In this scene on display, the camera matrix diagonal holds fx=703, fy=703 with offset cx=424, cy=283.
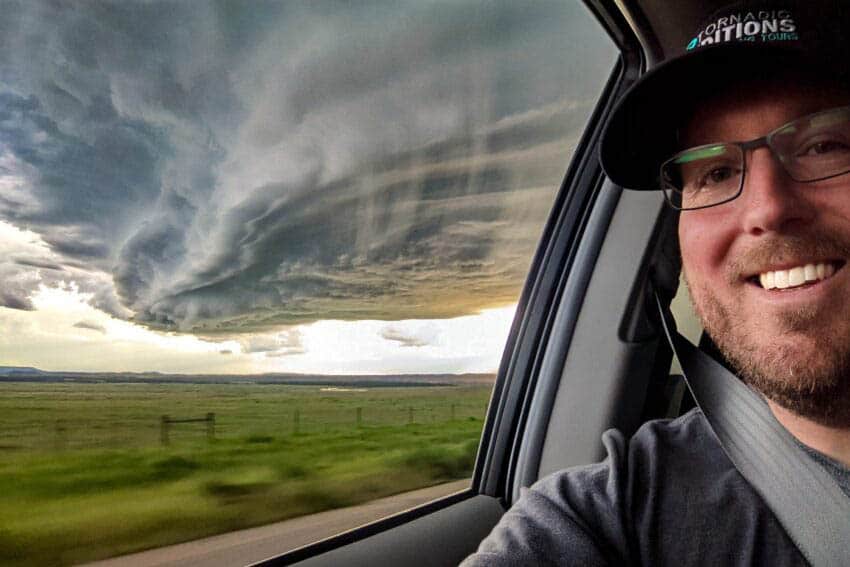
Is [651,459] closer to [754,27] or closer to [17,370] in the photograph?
[754,27]

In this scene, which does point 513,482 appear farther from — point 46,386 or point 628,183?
point 46,386

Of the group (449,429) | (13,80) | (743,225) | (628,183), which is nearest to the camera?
(13,80)

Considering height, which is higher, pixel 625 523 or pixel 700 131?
pixel 700 131

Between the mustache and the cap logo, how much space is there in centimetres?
37

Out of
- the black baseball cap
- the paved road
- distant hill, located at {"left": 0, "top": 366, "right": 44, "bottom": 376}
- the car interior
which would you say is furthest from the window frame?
distant hill, located at {"left": 0, "top": 366, "right": 44, "bottom": 376}

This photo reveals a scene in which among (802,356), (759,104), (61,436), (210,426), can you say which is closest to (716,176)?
(759,104)

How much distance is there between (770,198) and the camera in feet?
4.42

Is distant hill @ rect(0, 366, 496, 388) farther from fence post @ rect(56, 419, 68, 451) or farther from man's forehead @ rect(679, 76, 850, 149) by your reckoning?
man's forehead @ rect(679, 76, 850, 149)

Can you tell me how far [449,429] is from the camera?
226cm

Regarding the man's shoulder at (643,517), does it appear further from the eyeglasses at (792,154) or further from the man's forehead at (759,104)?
the man's forehead at (759,104)

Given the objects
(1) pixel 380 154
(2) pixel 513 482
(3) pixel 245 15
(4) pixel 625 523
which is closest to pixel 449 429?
(2) pixel 513 482

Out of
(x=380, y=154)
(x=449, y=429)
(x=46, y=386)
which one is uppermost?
(x=380, y=154)

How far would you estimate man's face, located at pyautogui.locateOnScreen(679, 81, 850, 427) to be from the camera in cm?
131

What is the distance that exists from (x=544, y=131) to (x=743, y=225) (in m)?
1.08
